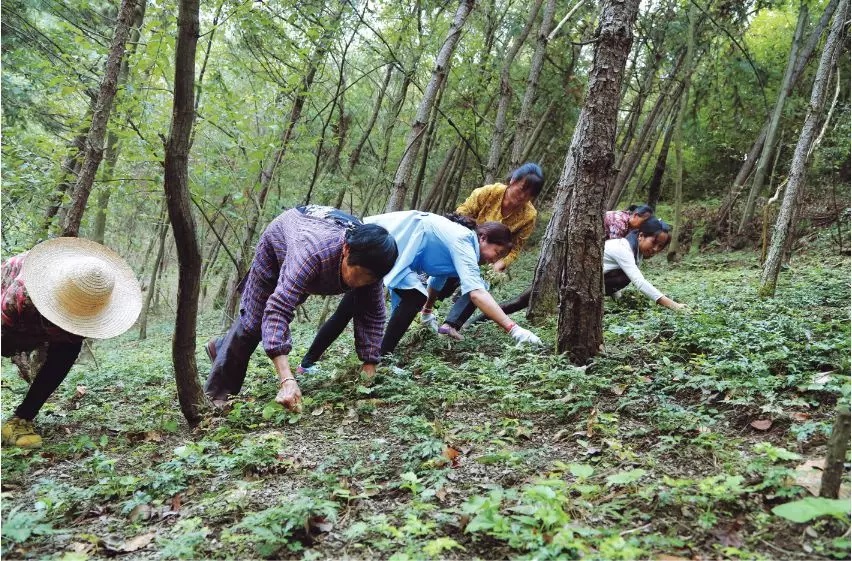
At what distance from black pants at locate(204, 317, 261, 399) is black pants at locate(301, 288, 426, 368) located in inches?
26.4

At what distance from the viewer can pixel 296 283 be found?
11.7ft

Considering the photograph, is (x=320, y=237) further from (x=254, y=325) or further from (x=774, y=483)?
(x=774, y=483)

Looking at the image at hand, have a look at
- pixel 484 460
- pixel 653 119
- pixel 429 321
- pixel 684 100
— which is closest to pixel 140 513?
pixel 484 460

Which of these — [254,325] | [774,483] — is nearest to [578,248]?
[774,483]

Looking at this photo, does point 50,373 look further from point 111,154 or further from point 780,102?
point 780,102

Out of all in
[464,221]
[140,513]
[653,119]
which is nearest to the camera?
[140,513]

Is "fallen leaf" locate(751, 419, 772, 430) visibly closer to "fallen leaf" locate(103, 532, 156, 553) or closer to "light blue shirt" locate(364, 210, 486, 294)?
"light blue shirt" locate(364, 210, 486, 294)

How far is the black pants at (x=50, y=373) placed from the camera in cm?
359

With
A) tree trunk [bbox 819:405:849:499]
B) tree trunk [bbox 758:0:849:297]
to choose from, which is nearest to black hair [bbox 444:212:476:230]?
tree trunk [bbox 758:0:849:297]

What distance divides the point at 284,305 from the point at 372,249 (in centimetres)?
67

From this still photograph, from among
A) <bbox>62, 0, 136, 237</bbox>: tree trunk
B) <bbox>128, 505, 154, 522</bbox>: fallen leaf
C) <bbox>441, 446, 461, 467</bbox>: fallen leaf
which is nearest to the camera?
<bbox>128, 505, 154, 522</bbox>: fallen leaf

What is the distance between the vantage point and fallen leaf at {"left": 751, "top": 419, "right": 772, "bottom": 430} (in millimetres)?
2792

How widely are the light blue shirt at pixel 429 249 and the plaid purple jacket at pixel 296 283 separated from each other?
0.47m

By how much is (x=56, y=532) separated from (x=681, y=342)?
4121 mm
